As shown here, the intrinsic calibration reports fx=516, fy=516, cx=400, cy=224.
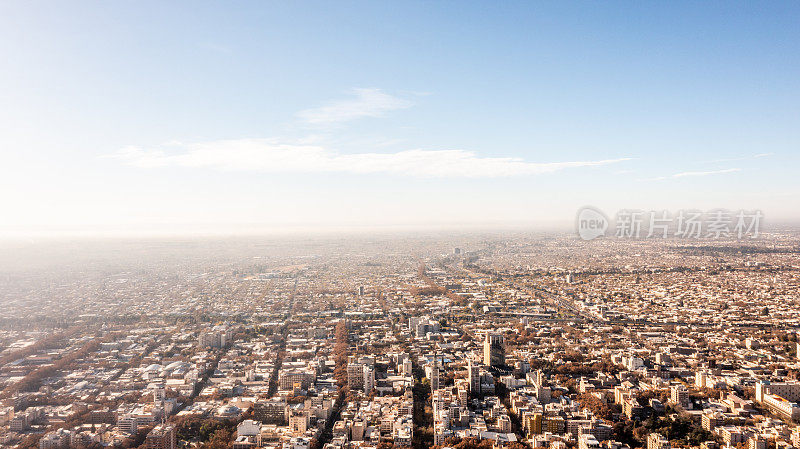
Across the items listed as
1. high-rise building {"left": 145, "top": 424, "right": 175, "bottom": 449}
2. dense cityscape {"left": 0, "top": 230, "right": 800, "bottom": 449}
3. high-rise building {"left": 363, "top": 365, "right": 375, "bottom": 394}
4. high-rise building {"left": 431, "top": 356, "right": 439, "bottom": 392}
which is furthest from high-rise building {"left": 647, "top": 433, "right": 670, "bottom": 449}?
high-rise building {"left": 145, "top": 424, "right": 175, "bottom": 449}

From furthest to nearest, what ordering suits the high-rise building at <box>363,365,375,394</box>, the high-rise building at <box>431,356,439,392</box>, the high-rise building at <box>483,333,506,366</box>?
the high-rise building at <box>483,333,506,366</box>, the high-rise building at <box>431,356,439,392</box>, the high-rise building at <box>363,365,375,394</box>

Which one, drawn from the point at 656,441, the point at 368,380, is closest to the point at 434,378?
the point at 368,380

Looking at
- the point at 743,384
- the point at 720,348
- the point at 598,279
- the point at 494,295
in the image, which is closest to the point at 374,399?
the point at 743,384

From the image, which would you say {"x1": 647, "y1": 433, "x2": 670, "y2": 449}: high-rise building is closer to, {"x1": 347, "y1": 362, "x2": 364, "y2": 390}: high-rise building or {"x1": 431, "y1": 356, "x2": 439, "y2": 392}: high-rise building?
{"x1": 431, "y1": 356, "x2": 439, "y2": 392}: high-rise building

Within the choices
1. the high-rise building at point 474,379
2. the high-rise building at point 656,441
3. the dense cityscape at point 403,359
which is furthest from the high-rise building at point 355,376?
the high-rise building at point 656,441

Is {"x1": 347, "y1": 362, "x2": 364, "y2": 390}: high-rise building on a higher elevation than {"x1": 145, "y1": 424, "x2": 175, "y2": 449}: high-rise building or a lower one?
higher

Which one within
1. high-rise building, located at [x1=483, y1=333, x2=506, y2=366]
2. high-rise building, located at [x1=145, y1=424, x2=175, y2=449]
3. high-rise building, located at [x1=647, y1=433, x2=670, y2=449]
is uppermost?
high-rise building, located at [x1=483, y1=333, x2=506, y2=366]

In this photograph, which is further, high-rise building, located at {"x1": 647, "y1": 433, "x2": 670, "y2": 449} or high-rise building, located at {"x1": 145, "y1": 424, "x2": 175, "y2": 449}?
high-rise building, located at {"x1": 145, "y1": 424, "x2": 175, "y2": 449}

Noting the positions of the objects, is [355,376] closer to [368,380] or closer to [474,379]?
[368,380]

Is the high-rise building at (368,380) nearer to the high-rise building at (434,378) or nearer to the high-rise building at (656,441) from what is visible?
the high-rise building at (434,378)
